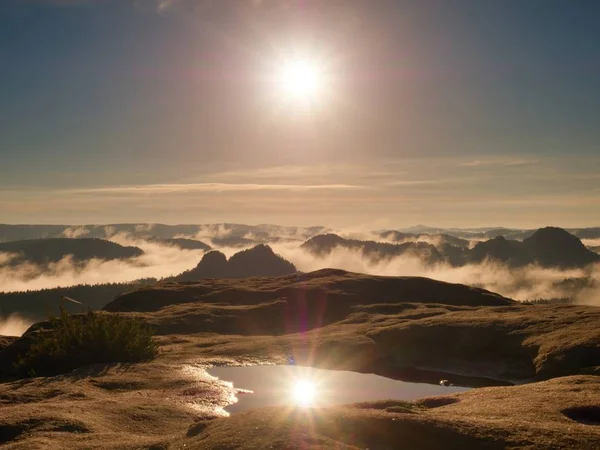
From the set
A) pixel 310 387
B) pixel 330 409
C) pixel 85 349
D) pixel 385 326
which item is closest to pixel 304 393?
pixel 310 387

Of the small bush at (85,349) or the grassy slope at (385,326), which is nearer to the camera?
the small bush at (85,349)

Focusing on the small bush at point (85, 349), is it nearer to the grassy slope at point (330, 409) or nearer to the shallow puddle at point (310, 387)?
the grassy slope at point (330, 409)

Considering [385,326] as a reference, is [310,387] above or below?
below

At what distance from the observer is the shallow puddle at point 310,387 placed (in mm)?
36562

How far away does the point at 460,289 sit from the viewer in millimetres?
114438

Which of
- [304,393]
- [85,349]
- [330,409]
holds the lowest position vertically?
[304,393]

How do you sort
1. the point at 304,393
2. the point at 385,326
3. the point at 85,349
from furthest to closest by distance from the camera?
the point at 385,326 < the point at 85,349 < the point at 304,393

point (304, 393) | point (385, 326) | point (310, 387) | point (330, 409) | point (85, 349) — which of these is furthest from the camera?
point (385, 326)

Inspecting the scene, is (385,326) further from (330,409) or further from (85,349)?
(330,409)

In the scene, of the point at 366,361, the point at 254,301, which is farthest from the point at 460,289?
the point at 366,361

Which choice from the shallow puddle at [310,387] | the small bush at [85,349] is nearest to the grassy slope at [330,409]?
the shallow puddle at [310,387]

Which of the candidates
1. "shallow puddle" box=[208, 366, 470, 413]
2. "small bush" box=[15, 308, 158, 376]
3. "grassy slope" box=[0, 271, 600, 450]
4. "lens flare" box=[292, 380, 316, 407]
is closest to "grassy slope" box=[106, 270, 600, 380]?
"grassy slope" box=[0, 271, 600, 450]

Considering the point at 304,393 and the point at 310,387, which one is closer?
the point at 304,393

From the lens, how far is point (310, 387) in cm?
4209
